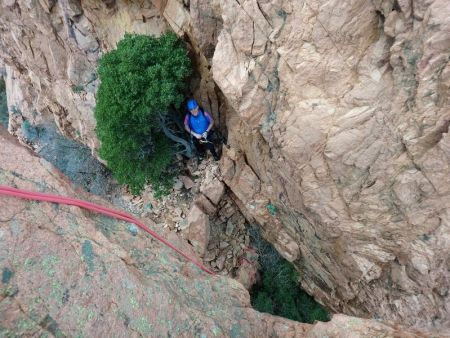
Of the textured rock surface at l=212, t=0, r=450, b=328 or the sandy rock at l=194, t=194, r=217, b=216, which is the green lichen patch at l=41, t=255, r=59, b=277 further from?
the sandy rock at l=194, t=194, r=217, b=216

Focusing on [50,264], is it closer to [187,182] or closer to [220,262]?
[187,182]

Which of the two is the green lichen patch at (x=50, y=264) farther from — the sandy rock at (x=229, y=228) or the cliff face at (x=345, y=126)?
the sandy rock at (x=229, y=228)

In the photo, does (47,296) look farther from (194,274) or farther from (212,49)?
(212,49)

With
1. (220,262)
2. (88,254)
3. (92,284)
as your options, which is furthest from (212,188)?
(92,284)

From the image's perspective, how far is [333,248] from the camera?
7562mm

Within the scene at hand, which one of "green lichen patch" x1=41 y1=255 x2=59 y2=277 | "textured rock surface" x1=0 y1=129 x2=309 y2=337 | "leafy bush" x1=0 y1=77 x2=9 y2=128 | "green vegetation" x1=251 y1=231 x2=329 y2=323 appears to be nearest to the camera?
"textured rock surface" x1=0 y1=129 x2=309 y2=337

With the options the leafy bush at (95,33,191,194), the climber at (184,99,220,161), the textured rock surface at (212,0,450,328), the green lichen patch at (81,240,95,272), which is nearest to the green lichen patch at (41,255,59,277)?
the green lichen patch at (81,240,95,272)

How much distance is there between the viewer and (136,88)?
7.95 meters

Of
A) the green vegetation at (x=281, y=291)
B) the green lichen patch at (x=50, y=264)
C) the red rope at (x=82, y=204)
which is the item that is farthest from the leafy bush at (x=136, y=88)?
the green lichen patch at (x=50, y=264)

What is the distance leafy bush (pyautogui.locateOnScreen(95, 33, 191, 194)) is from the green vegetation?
15.1 ft

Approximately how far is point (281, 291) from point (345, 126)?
6303 mm

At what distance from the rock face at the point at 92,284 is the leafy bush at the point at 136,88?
4264 millimetres

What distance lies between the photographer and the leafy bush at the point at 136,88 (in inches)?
314

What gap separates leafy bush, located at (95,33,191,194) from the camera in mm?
7984
